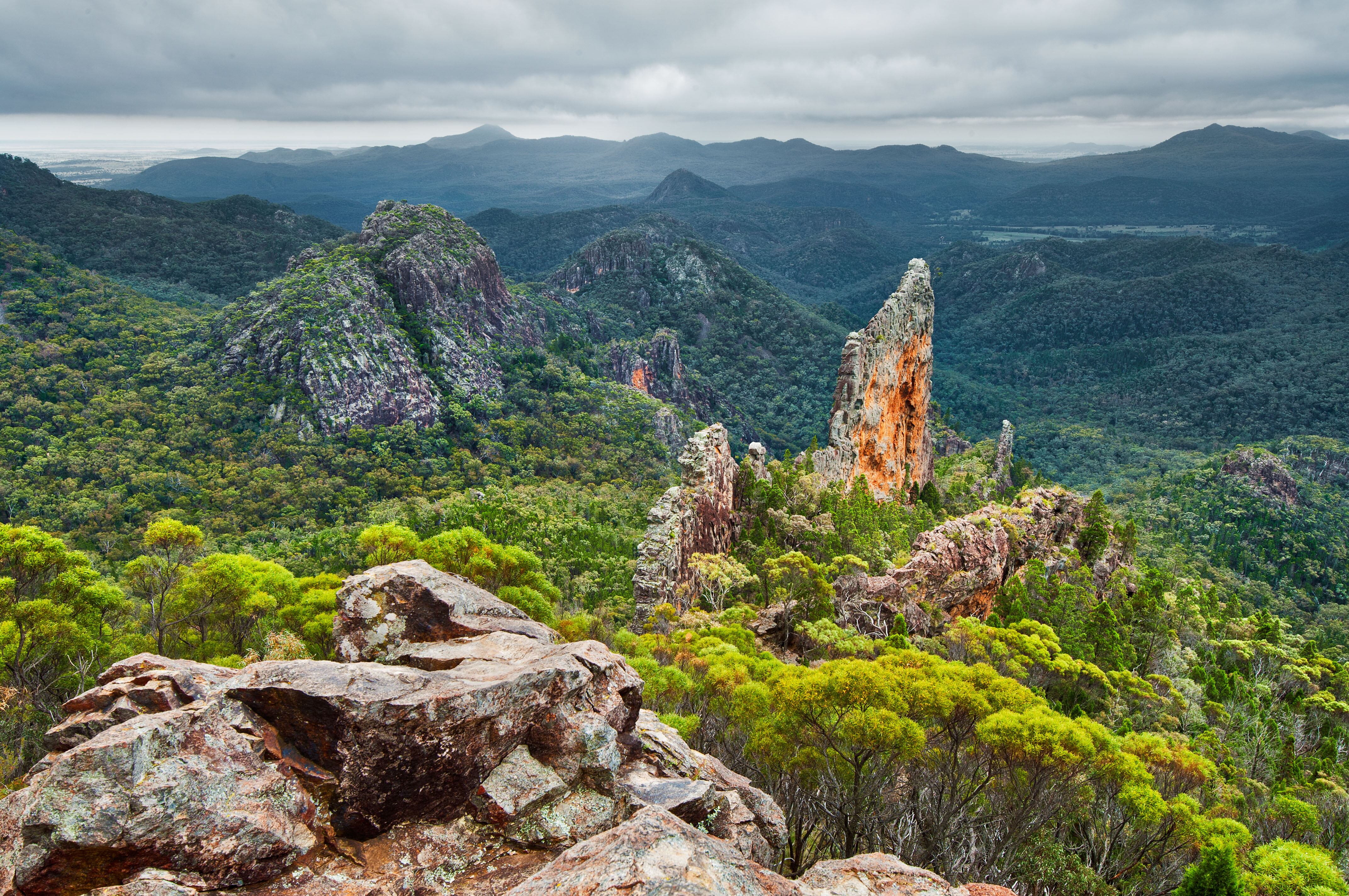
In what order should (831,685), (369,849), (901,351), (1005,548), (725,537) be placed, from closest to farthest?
(369,849) → (831,685) → (1005,548) → (725,537) → (901,351)

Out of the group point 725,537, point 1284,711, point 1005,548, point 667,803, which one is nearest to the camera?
point 667,803

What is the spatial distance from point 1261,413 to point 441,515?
606 ft

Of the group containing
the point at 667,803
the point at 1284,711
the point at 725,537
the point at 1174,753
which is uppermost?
the point at 667,803

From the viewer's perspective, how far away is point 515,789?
1267 centimetres

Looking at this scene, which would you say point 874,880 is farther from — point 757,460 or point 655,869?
point 757,460

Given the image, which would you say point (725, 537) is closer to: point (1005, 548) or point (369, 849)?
point (1005, 548)

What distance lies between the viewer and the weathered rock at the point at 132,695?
1263 cm

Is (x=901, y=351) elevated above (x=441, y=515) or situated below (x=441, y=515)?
A: above

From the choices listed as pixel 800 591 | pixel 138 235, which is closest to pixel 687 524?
pixel 800 591

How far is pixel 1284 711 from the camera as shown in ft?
142

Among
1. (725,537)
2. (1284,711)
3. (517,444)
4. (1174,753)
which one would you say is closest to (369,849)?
(1174,753)

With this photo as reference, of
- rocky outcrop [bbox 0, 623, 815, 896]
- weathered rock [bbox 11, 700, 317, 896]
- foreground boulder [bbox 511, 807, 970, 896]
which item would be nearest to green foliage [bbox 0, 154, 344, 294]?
rocky outcrop [bbox 0, 623, 815, 896]

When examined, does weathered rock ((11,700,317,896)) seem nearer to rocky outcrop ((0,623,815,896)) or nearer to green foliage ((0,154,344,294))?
rocky outcrop ((0,623,815,896))

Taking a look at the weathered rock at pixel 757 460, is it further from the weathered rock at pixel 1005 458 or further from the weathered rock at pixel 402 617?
the weathered rock at pixel 1005 458
